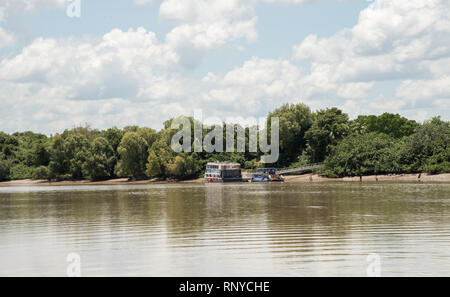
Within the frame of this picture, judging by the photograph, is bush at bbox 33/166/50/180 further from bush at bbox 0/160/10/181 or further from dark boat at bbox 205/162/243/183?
dark boat at bbox 205/162/243/183

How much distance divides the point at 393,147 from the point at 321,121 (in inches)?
631

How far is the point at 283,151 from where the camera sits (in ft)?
349

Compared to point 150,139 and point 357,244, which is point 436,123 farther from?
point 357,244

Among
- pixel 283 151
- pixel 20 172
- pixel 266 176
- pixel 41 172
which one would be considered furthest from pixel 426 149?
pixel 20 172

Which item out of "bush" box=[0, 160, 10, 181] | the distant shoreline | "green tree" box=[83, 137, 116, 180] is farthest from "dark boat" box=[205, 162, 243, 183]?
"bush" box=[0, 160, 10, 181]

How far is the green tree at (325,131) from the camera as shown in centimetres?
9531

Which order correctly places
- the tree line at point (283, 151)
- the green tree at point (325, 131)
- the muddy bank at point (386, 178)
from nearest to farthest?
the muddy bank at point (386, 178) < the tree line at point (283, 151) < the green tree at point (325, 131)

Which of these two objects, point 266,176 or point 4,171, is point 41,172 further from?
point 266,176

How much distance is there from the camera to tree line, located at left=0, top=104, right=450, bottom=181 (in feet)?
265

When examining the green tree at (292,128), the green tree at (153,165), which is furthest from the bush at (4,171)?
the green tree at (292,128)

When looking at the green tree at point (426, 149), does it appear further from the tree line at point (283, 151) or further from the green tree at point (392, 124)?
the green tree at point (392, 124)
